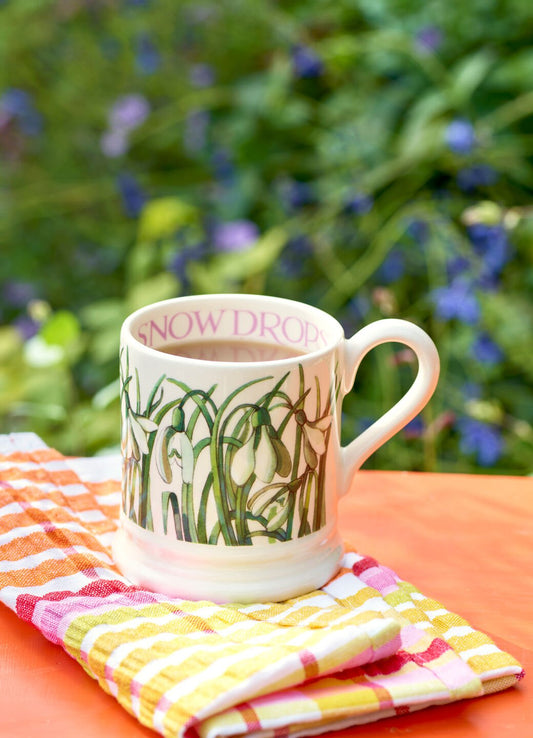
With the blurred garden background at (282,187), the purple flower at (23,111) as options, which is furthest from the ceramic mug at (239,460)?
the purple flower at (23,111)

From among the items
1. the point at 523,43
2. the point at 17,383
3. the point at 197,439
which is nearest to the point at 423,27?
the point at 523,43

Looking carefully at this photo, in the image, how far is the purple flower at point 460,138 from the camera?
151 centimetres

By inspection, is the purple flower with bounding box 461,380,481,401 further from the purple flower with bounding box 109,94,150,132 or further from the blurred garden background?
the purple flower with bounding box 109,94,150,132

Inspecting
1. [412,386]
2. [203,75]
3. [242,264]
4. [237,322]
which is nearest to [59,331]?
[242,264]

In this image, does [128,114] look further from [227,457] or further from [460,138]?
[227,457]

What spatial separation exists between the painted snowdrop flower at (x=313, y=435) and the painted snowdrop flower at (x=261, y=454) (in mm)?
17

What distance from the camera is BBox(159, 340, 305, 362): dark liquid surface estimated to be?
2.18ft

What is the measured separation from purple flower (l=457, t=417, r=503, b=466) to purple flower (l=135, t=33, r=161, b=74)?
1085mm

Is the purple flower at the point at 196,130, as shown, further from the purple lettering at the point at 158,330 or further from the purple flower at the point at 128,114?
the purple lettering at the point at 158,330

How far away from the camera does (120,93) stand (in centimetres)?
218

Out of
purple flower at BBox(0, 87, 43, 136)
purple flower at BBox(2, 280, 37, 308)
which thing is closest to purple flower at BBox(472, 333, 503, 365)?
purple flower at BBox(2, 280, 37, 308)

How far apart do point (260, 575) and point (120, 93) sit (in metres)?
1.78

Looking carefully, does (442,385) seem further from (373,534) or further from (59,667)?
(59,667)

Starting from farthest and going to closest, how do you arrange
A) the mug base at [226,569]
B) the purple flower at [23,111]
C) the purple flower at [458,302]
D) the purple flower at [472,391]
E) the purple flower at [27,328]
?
the purple flower at [23,111], the purple flower at [27,328], the purple flower at [472,391], the purple flower at [458,302], the mug base at [226,569]
